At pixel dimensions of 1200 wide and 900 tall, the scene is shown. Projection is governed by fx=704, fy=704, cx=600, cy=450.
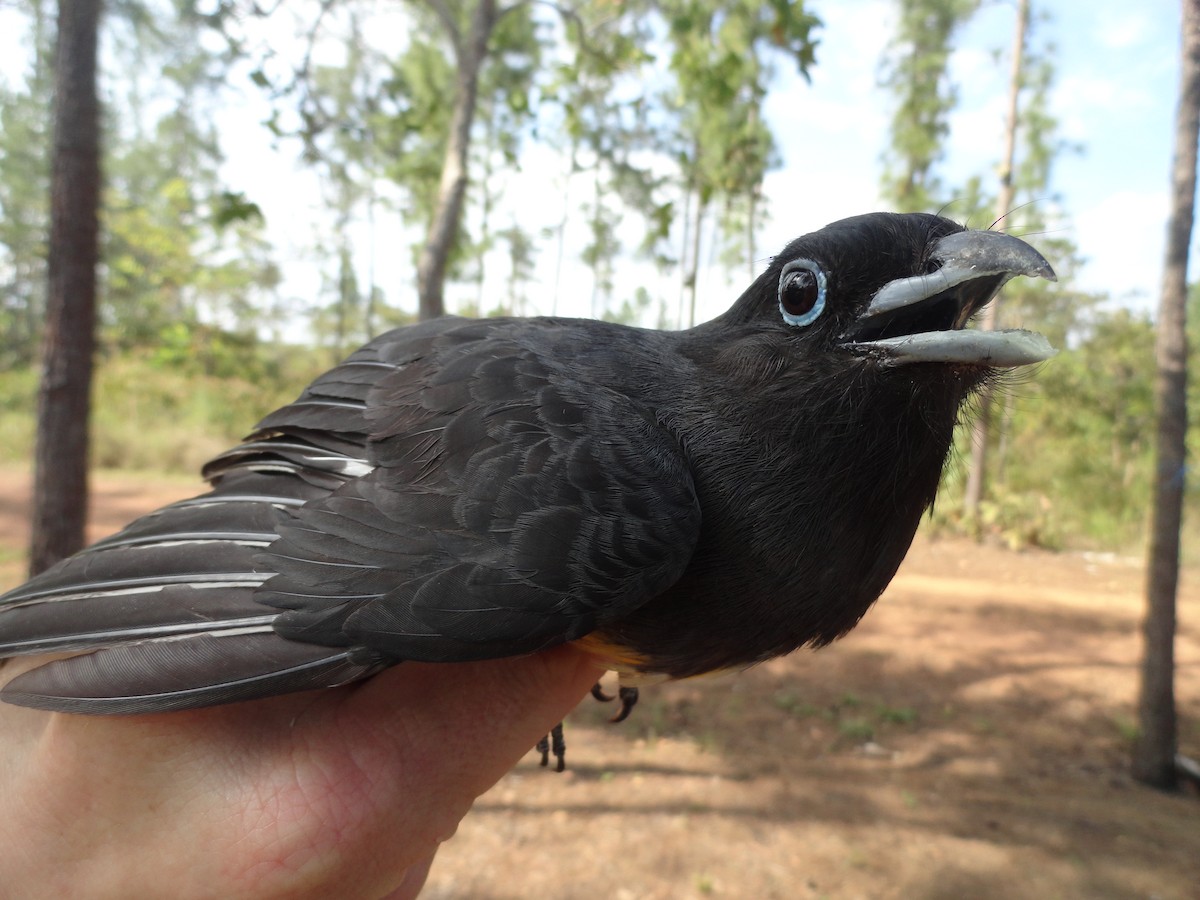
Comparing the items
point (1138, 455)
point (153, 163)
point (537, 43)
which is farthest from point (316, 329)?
point (1138, 455)

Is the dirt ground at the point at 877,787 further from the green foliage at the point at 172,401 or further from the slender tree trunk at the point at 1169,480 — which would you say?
the green foliage at the point at 172,401

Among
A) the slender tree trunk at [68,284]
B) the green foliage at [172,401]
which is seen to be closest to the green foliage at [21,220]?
the green foliage at [172,401]

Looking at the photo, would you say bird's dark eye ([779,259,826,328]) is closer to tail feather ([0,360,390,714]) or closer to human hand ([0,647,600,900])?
tail feather ([0,360,390,714])

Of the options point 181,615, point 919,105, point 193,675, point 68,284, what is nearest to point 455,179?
point 68,284

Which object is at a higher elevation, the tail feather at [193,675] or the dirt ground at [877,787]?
the tail feather at [193,675]

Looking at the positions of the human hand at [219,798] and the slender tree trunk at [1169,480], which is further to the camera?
the slender tree trunk at [1169,480]

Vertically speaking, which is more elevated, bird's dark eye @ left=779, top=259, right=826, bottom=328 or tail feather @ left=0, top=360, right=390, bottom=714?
bird's dark eye @ left=779, top=259, right=826, bottom=328

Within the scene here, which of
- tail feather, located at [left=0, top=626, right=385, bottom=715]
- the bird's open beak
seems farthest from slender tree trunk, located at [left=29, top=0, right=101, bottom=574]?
the bird's open beak

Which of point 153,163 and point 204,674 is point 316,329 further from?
point 204,674
